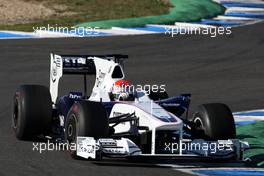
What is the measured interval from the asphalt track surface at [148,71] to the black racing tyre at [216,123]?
1058 mm

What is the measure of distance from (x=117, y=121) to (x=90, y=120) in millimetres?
648

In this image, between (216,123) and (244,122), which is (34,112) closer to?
(216,123)

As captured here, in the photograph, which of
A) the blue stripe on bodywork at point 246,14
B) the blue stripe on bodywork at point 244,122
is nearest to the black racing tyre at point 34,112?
the blue stripe on bodywork at point 244,122

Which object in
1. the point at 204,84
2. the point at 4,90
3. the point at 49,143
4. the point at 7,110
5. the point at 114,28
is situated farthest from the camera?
the point at 114,28

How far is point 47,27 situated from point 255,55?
612 cm

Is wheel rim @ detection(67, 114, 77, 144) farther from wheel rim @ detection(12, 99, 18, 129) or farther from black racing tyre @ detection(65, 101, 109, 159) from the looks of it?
wheel rim @ detection(12, 99, 18, 129)

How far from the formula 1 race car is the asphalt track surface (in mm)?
276

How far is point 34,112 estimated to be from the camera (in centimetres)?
1334

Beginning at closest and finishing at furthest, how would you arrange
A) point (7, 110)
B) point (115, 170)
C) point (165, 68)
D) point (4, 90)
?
1. point (115, 170)
2. point (7, 110)
3. point (4, 90)
4. point (165, 68)

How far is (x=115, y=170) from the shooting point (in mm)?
11711

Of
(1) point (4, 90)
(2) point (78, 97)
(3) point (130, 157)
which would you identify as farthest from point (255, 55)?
(3) point (130, 157)

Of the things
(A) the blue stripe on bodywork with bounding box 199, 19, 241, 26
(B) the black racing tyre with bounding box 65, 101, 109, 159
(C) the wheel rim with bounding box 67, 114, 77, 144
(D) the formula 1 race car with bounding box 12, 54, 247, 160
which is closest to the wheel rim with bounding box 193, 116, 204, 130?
(D) the formula 1 race car with bounding box 12, 54, 247, 160

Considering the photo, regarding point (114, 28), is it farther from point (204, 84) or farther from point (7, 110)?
point (7, 110)

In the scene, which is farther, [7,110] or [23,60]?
[23,60]
